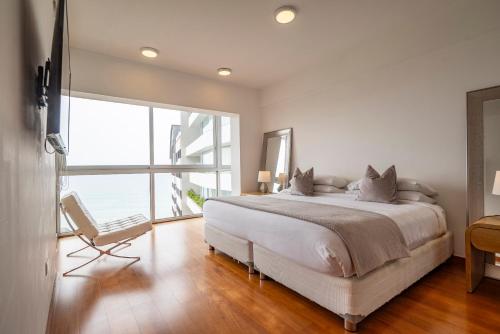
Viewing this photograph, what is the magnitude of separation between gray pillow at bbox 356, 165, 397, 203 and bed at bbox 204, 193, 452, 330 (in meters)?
0.13

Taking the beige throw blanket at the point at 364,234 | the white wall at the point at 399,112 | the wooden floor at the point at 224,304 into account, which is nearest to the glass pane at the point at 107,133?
the wooden floor at the point at 224,304

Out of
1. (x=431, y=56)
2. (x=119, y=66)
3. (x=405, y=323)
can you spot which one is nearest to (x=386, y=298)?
(x=405, y=323)

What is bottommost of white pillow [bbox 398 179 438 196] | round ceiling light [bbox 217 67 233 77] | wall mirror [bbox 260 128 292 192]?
white pillow [bbox 398 179 438 196]

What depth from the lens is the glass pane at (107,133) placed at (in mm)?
4039

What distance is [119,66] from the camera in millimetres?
3746

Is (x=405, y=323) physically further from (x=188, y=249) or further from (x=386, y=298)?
(x=188, y=249)

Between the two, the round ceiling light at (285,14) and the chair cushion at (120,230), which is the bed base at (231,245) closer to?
the chair cushion at (120,230)

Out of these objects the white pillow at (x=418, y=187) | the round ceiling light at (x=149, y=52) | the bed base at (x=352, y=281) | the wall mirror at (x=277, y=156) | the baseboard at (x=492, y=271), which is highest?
the round ceiling light at (x=149, y=52)

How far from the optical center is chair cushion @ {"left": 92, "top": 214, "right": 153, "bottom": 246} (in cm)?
271

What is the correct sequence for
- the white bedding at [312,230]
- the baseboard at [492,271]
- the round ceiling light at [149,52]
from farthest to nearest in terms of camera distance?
the round ceiling light at [149,52] → the baseboard at [492,271] → the white bedding at [312,230]

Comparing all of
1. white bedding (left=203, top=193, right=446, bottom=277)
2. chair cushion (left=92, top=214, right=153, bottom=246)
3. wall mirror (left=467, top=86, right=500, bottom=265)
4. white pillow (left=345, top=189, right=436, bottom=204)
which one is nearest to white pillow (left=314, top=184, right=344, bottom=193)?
white bedding (left=203, top=193, right=446, bottom=277)

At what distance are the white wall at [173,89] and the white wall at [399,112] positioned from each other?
3.62 feet

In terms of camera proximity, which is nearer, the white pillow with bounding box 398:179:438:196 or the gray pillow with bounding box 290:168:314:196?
the white pillow with bounding box 398:179:438:196

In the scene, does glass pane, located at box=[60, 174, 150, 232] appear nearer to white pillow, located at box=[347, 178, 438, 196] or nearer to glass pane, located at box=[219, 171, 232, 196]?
glass pane, located at box=[219, 171, 232, 196]
